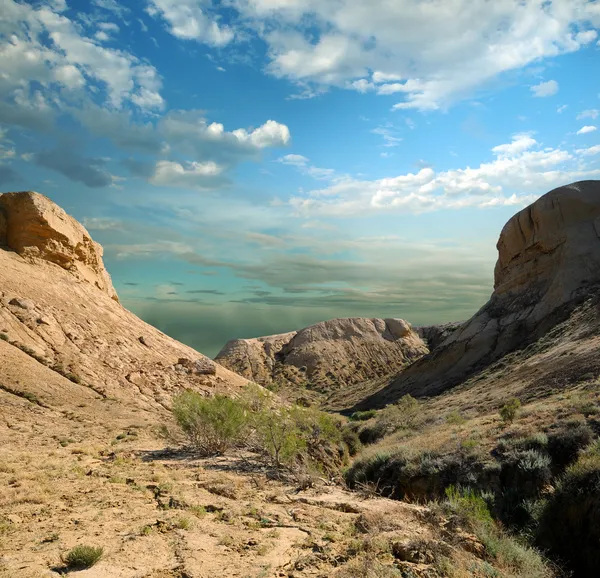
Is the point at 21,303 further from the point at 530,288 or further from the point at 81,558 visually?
the point at 530,288

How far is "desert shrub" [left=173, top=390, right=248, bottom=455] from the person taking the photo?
16.8 m

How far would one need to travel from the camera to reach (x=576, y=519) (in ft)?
29.0

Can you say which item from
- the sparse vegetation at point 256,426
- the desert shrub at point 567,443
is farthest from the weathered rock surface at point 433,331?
the desert shrub at point 567,443

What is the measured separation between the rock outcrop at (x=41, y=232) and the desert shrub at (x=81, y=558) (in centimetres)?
3044

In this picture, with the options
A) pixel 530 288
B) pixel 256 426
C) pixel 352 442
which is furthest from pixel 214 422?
pixel 530 288

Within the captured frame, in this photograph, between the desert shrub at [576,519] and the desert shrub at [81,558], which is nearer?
the desert shrub at [81,558]

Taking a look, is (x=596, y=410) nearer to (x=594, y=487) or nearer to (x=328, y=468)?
(x=594, y=487)

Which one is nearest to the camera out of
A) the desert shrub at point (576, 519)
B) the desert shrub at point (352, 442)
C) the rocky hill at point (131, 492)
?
the rocky hill at point (131, 492)

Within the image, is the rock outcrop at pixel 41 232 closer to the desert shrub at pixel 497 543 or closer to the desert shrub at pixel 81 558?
the desert shrub at pixel 81 558

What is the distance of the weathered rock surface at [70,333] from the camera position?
79.8ft

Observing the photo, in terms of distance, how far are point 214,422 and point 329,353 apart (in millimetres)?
57015

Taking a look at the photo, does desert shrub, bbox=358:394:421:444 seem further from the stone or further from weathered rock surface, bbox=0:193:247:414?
the stone

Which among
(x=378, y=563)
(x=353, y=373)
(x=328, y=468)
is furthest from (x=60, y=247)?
(x=353, y=373)

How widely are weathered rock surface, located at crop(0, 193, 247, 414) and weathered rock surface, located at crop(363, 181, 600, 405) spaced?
19.9 metres
